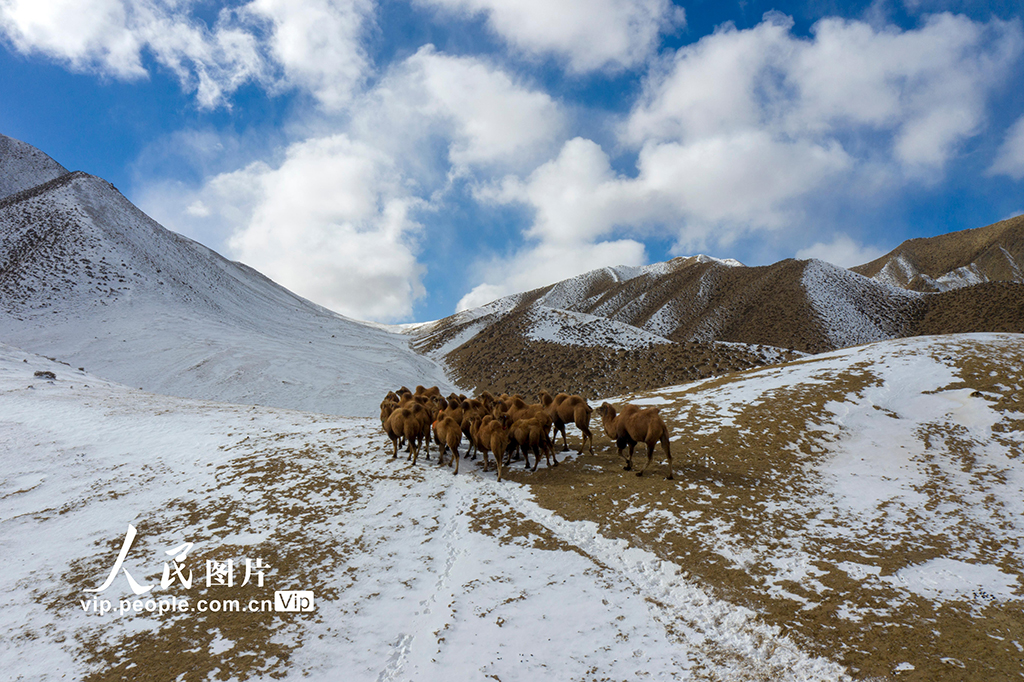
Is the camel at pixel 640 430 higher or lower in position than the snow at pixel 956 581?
higher

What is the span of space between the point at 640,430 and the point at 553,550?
4.19 meters

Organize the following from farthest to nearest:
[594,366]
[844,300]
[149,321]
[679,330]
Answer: [679,330]
[844,300]
[594,366]
[149,321]

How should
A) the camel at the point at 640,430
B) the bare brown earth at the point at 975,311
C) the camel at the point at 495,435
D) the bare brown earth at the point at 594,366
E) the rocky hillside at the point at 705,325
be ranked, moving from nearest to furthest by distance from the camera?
the camel at the point at 640,430 < the camel at the point at 495,435 < the bare brown earth at the point at 594,366 < the rocky hillside at the point at 705,325 < the bare brown earth at the point at 975,311

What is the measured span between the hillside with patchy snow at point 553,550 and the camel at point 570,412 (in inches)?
31.7

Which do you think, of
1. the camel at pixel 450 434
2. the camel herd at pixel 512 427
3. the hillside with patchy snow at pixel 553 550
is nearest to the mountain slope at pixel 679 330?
the hillside with patchy snow at pixel 553 550

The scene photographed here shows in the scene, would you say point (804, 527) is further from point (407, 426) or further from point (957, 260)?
point (957, 260)

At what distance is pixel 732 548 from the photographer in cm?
775

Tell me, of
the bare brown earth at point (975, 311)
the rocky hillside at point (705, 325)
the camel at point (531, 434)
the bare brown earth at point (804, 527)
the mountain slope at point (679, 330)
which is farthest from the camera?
the bare brown earth at point (975, 311)

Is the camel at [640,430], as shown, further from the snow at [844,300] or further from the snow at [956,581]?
the snow at [844,300]

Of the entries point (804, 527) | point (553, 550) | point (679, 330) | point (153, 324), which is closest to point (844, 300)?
point (679, 330)

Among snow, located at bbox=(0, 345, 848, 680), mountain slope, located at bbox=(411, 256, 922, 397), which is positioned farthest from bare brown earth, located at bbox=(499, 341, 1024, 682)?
mountain slope, located at bbox=(411, 256, 922, 397)

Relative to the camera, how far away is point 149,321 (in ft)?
126

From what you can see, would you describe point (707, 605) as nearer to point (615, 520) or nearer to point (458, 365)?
point (615, 520)

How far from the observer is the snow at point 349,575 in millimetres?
5621
